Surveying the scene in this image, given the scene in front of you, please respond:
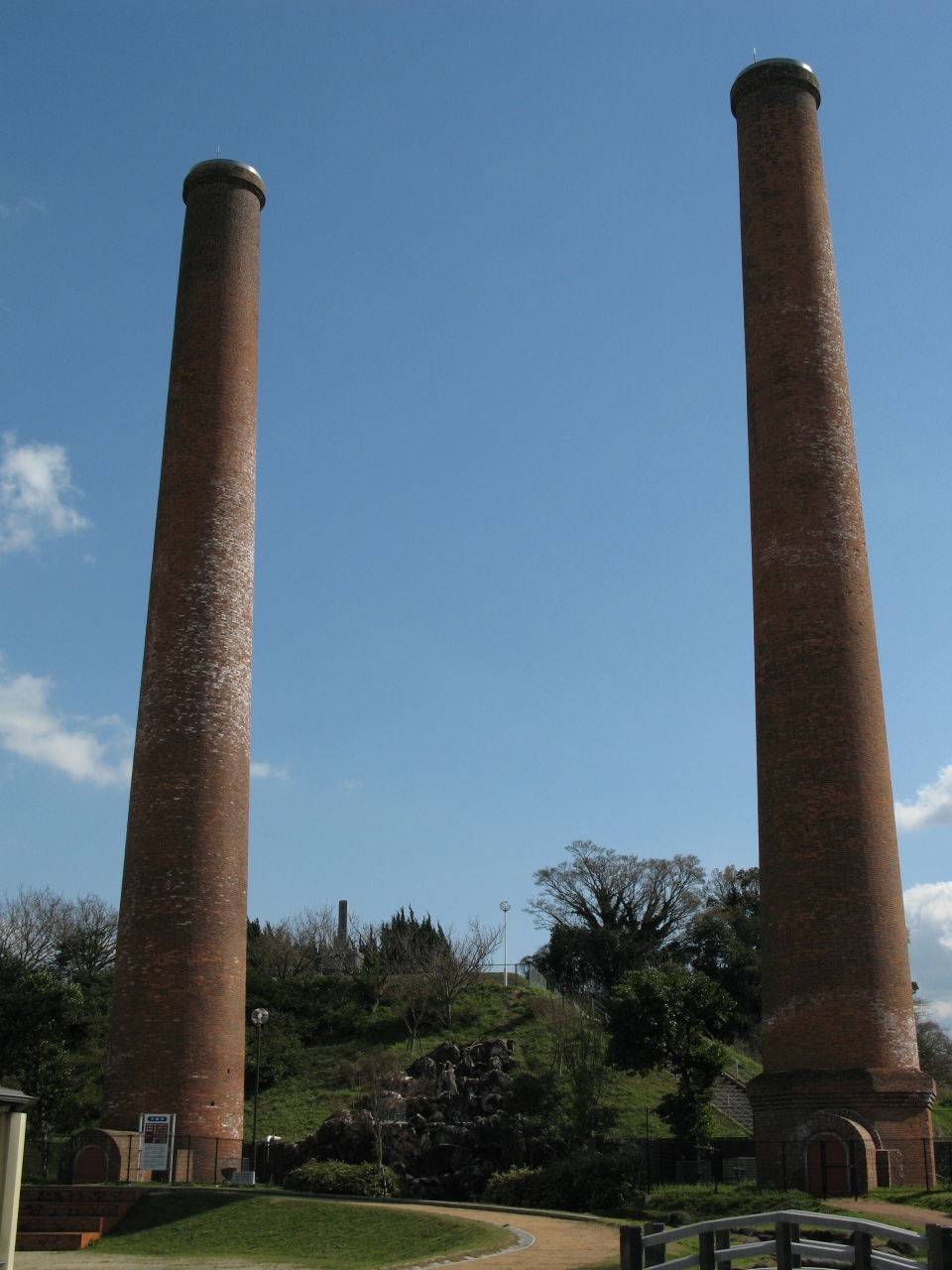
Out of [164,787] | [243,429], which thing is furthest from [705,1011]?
[243,429]

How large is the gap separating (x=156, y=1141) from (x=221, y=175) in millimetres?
26195

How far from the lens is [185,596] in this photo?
104 feet

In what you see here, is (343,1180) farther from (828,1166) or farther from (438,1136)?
(828,1166)

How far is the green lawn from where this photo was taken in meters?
18.8

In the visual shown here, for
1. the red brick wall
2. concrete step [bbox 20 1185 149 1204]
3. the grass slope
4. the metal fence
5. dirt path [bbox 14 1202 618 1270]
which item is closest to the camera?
dirt path [bbox 14 1202 618 1270]

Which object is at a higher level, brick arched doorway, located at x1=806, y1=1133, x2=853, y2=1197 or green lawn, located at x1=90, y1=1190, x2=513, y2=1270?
brick arched doorway, located at x1=806, y1=1133, x2=853, y2=1197

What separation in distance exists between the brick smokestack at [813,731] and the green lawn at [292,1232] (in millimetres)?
7168

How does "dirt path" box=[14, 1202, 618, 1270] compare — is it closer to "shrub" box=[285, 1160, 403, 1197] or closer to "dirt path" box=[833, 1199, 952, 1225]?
"shrub" box=[285, 1160, 403, 1197]

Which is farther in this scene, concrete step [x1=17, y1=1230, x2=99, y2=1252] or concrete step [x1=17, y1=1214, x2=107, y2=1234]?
concrete step [x1=17, y1=1214, x2=107, y2=1234]

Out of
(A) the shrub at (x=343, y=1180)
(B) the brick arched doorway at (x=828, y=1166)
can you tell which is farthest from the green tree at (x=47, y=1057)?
(B) the brick arched doorway at (x=828, y=1166)

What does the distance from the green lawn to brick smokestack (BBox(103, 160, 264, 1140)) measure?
145 inches

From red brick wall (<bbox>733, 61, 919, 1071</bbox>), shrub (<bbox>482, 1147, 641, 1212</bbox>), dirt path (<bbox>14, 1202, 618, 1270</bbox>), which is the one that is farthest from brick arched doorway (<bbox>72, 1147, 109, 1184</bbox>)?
red brick wall (<bbox>733, 61, 919, 1071</bbox>)

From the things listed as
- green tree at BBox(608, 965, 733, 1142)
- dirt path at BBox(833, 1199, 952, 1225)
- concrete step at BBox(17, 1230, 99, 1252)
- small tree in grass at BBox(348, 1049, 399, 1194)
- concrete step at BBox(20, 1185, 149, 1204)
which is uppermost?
green tree at BBox(608, 965, 733, 1142)

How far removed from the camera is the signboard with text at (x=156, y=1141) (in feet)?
89.2
